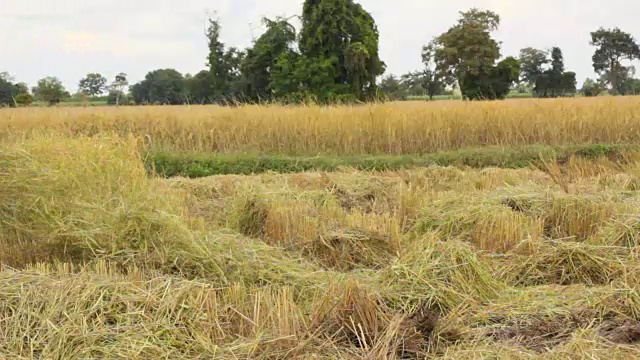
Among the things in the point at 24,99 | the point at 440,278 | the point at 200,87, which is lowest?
Answer: the point at 440,278

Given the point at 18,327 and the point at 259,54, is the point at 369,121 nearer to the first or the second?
the point at 18,327

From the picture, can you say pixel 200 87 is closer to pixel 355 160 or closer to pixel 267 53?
pixel 267 53

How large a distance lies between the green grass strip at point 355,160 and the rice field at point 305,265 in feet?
10.3

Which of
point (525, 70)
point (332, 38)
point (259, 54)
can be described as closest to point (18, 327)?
point (332, 38)

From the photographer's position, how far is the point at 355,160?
9.87m

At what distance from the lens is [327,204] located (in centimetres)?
495

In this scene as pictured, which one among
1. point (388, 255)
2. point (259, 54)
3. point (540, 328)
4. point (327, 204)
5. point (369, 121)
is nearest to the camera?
point (540, 328)

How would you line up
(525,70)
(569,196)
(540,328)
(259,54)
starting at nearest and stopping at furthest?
(540,328), (569,196), (259,54), (525,70)

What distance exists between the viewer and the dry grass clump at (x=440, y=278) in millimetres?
2842

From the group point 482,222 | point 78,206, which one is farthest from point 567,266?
point 78,206

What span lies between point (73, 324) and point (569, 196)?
11.9 feet

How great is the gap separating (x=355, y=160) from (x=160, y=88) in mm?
28340

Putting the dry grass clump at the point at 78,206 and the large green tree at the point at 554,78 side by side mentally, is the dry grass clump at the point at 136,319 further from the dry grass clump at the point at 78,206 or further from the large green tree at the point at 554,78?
the large green tree at the point at 554,78

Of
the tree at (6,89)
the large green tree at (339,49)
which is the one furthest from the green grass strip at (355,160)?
the tree at (6,89)
